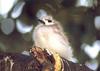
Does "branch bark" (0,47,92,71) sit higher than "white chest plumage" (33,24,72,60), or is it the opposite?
"branch bark" (0,47,92,71)

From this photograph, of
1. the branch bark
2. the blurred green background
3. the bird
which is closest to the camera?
the branch bark

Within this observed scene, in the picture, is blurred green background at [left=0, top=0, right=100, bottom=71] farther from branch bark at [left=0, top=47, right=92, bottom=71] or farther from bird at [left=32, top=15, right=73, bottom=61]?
branch bark at [left=0, top=47, right=92, bottom=71]

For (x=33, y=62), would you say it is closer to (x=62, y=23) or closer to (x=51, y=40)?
(x=51, y=40)

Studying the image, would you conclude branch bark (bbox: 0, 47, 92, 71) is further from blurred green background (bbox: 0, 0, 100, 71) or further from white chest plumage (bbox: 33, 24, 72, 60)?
blurred green background (bbox: 0, 0, 100, 71)

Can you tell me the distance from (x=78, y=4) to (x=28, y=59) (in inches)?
26.1

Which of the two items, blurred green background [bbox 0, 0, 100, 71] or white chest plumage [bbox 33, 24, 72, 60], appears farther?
blurred green background [bbox 0, 0, 100, 71]

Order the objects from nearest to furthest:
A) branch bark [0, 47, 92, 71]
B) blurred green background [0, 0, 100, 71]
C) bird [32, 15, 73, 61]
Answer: branch bark [0, 47, 92, 71], bird [32, 15, 73, 61], blurred green background [0, 0, 100, 71]

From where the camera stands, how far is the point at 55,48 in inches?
42.4

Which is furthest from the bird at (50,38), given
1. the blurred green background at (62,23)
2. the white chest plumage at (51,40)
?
the blurred green background at (62,23)

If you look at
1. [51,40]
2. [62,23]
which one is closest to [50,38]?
[51,40]

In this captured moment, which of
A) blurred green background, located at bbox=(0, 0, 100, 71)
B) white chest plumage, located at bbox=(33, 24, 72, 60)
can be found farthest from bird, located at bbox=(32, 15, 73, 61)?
blurred green background, located at bbox=(0, 0, 100, 71)

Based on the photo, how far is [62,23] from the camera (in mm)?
1419

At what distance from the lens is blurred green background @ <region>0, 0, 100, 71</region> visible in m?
1.41

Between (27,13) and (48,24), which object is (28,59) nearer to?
(48,24)
